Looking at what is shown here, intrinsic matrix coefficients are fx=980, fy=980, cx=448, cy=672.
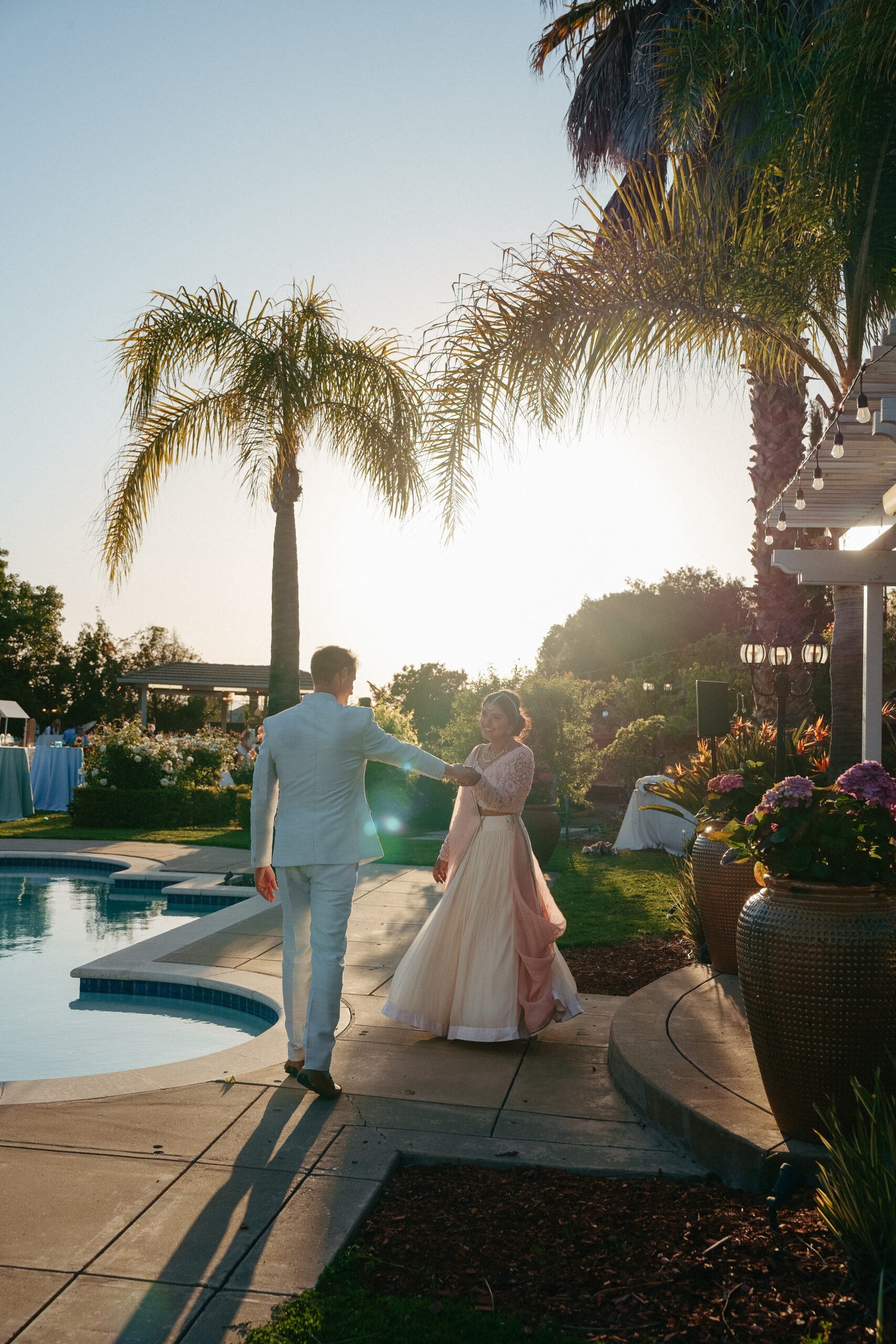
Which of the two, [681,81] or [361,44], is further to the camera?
[361,44]

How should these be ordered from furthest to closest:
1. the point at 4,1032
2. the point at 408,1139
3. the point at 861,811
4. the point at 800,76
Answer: the point at 800,76 < the point at 4,1032 < the point at 408,1139 < the point at 861,811

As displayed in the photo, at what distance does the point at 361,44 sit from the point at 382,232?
1.71m

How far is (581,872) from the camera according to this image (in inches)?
454

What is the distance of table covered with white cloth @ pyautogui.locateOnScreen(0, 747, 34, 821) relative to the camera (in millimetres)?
17656

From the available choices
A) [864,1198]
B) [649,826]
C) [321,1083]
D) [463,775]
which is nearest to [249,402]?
[649,826]

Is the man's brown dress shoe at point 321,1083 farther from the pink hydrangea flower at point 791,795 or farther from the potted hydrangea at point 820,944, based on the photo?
the pink hydrangea flower at point 791,795

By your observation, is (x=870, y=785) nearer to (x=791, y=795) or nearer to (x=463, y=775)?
(x=791, y=795)

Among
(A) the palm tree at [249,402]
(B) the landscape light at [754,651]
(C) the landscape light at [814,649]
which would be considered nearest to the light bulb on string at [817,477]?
(B) the landscape light at [754,651]

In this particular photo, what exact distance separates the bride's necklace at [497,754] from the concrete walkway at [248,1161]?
1467 millimetres

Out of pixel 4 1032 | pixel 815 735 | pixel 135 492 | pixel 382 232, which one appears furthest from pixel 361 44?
pixel 4 1032

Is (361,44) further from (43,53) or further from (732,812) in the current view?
(732,812)

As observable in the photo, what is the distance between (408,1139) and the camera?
147 inches

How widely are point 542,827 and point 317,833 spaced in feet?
23.7

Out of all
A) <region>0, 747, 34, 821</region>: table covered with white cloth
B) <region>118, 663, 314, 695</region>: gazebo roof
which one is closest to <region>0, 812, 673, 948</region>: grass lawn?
<region>0, 747, 34, 821</region>: table covered with white cloth
